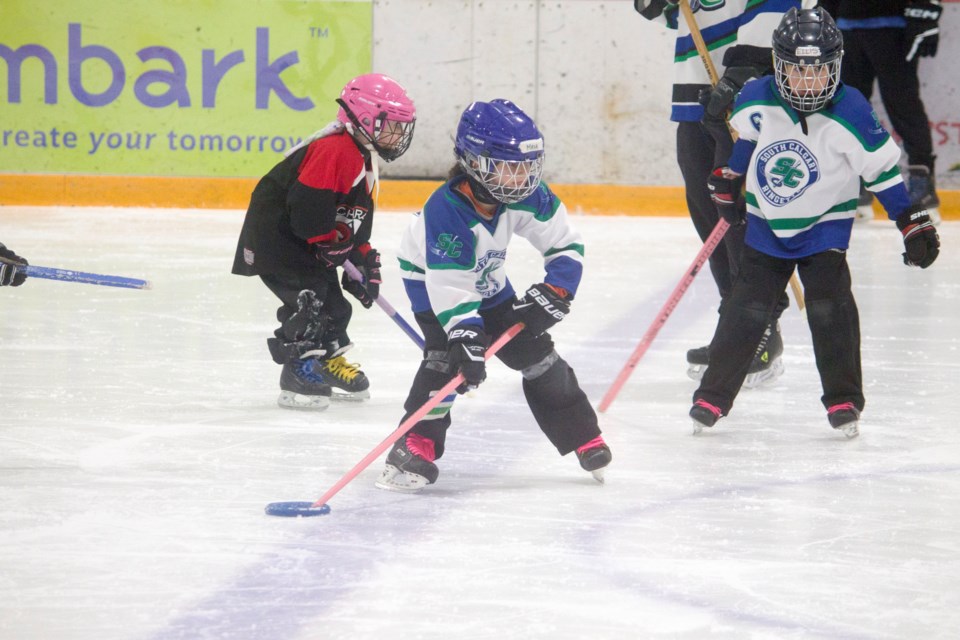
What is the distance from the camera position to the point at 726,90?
11.1ft

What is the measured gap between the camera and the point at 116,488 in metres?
2.58

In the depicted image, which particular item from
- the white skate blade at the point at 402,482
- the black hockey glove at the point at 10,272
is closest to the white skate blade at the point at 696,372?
the white skate blade at the point at 402,482

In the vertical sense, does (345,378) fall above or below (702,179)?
below

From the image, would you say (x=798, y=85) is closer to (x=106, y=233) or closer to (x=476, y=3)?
(x=106, y=233)

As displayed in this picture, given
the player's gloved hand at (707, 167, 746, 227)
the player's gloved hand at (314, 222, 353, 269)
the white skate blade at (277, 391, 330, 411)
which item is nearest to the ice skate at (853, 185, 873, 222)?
the player's gloved hand at (707, 167, 746, 227)

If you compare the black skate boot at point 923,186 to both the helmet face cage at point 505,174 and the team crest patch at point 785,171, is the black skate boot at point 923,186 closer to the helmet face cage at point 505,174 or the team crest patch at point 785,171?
the team crest patch at point 785,171

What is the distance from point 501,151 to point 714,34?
1.45 meters

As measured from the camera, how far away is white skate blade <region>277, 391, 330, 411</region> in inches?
131

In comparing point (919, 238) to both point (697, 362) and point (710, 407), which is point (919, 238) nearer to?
point (710, 407)

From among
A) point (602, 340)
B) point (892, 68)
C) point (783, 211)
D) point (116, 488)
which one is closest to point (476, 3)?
point (892, 68)

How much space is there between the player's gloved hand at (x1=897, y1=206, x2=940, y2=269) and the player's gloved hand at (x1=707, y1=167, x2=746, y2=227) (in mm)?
401

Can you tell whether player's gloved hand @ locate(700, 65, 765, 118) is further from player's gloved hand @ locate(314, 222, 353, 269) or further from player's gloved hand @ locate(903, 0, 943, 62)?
player's gloved hand @ locate(903, 0, 943, 62)

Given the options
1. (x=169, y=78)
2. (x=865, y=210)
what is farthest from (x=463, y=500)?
(x=169, y=78)

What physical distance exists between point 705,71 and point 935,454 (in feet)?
4.30
